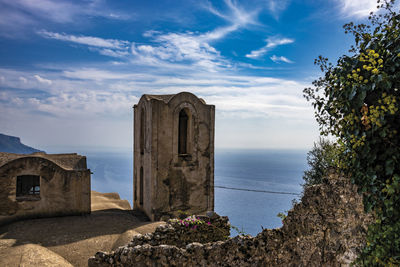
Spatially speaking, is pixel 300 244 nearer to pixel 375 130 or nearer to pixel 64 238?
pixel 375 130

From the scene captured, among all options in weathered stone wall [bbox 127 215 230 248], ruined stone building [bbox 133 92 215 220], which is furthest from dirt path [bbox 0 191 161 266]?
weathered stone wall [bbox 127 215 230 248]

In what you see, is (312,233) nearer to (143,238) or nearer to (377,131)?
(377,131)

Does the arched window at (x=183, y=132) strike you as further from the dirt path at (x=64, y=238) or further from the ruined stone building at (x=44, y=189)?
the ruined stone building at (x=44, y=189)

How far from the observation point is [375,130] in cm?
351

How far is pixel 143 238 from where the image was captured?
5742 millimetres

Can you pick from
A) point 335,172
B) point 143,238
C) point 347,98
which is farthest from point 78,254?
point 347,98

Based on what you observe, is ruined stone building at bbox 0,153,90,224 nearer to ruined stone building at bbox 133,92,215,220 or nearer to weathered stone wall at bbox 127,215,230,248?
ruined stone building at bbox 133,92,215,220

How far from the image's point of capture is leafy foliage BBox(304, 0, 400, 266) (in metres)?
3.41

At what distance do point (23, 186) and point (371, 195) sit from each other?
1952cm

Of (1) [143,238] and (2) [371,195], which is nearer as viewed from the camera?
(2) [371,195]

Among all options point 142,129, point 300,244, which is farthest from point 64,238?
point 300,244

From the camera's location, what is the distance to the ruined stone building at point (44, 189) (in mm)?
13062

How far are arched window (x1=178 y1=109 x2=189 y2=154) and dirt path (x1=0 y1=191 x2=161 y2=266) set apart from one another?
4783 millimetres

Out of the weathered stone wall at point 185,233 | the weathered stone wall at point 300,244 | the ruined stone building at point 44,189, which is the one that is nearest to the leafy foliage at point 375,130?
the weathered stone wall at point 300,244
